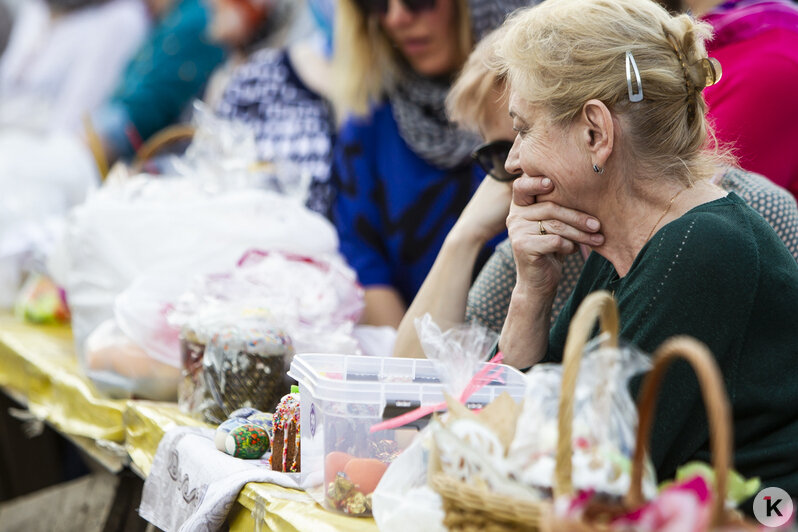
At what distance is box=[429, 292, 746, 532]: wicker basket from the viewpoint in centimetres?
88

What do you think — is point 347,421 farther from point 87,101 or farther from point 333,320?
point 87,101

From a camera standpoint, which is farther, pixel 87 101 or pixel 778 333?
pixel 87 101

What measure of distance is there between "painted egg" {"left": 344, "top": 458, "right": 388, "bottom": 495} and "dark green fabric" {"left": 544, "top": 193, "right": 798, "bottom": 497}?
41 centimetres

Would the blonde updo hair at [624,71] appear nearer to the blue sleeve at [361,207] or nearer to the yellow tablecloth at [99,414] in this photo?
the yellow tablecloth at [99,414]

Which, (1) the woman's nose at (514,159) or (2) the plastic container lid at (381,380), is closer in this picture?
(2) the plastic container lid at (381,380)

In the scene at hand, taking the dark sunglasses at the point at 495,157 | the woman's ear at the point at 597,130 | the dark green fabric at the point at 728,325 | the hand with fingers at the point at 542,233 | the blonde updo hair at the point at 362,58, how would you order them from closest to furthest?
the dark green fabric at the point at 728,325 → the woman's ear at the point at 597,130 → the hand with fingers at the point at 542,233 → the dark sunglasses at the point at 495,157 → the blonde updo hair at the point at 362,58

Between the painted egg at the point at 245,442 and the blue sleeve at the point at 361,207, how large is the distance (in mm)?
1228

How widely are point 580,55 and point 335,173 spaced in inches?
69.6

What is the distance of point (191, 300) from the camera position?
224cm

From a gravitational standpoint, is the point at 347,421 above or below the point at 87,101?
above

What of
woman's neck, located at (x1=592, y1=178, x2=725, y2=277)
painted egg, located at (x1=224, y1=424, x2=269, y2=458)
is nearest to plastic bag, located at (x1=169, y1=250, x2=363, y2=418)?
painted egg, located at (x1=224, y1=424, x2=269, y2=458)

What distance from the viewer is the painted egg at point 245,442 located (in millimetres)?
1807

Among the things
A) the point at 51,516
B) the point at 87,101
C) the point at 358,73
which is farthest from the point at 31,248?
the point at 87,101

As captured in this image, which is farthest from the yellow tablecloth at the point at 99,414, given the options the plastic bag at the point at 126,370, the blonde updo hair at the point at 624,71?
the blonde updo hair at the point at 624,71
